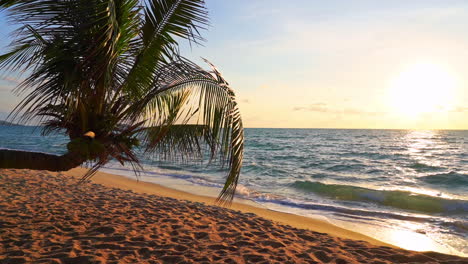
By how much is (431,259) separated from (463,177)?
14.7 meters

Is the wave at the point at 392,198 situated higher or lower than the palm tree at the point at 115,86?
lower

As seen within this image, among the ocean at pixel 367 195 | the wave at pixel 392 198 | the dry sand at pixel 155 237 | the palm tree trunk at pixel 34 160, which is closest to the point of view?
the palm tree trunk at pixel 34 160

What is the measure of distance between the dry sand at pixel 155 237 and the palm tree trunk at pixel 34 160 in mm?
1422

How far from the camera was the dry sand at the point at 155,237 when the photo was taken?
4.71 meters

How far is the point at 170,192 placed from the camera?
11.9 metres

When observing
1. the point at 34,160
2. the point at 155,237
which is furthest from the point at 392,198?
the point at 34,160

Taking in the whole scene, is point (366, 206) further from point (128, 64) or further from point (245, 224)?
point (128, 64)

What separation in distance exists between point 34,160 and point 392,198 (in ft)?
38.4

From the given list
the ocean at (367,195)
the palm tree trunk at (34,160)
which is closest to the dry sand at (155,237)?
the ocean at (367,195)

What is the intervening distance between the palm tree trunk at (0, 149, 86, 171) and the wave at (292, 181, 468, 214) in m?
10.4

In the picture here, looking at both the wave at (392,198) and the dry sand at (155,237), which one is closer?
the dry sand at (155,237)

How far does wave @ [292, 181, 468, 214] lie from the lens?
10938 millimetres

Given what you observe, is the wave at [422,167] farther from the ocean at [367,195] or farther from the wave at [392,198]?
the wave at [392,198]

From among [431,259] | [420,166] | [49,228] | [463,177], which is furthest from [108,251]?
[420,166]
